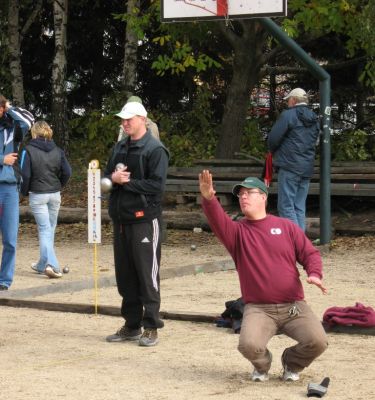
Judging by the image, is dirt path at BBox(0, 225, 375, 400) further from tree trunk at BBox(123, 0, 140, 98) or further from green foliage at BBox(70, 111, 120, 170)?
green foliage at BBox(70, 111, 120, 170)

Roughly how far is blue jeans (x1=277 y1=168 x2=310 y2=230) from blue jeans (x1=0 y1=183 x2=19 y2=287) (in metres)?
4.10

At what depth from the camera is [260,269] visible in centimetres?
747

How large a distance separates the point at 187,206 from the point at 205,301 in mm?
7920

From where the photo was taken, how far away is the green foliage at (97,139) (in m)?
24.8

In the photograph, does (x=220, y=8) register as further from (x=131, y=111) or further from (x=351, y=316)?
(x=351, y=316)

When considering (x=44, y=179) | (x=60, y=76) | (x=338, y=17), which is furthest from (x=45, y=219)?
(x=60, y=76)

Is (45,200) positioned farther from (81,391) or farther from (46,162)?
(81,391)

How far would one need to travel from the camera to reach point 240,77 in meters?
20.8

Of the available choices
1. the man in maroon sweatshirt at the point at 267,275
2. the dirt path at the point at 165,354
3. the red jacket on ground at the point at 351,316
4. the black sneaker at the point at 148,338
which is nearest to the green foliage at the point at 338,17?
the dirt path at the point at 165,354

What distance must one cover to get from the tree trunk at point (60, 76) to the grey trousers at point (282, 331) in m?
16.8

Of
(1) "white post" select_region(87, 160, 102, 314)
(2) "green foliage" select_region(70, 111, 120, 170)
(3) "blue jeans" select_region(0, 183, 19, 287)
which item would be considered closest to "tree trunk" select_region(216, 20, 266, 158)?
(2) "green foliage" select_region(70, 111, 120, 170)

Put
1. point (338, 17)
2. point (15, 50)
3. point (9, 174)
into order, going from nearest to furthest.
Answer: point (9, 174), point (338, 17), point (15, 50)

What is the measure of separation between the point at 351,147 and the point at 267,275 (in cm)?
1504

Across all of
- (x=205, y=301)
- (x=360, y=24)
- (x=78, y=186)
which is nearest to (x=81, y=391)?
(x=205, y=301)
